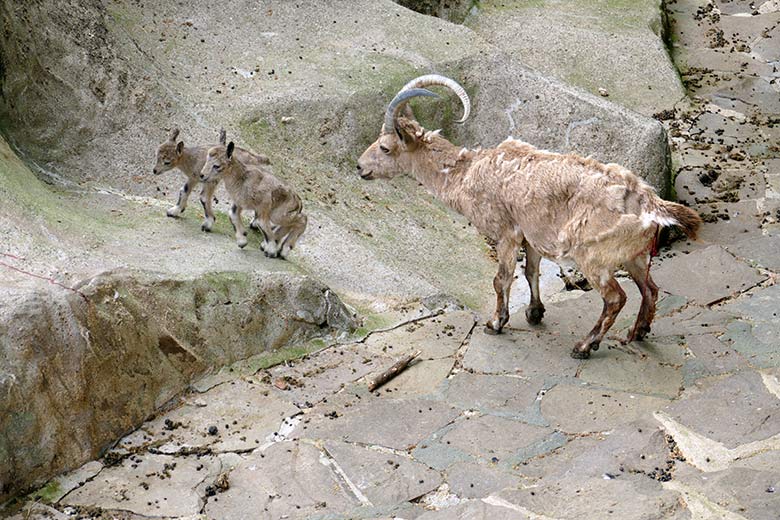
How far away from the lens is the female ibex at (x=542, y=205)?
821 cm

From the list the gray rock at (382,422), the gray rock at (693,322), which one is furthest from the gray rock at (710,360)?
the gray rock at (382,422)

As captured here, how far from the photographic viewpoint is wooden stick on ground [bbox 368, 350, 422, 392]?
809 cm

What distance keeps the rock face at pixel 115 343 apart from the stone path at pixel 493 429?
21 cm

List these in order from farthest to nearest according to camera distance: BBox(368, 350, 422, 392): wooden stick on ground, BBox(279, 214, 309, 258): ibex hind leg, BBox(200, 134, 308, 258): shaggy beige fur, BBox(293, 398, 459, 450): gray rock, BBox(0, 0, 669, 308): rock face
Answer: BBox(0, 0, 669, 308): rock face, BBox(279, 214, 309, 258): ibex hind leg, BBox(200, 134, 308, 258): shaggy beige fur, BBox(368, 350, 422, 392): wooden stick on ground, BBox(293, 398, 459, 450): gray rock

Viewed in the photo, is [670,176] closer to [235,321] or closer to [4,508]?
[235,321]

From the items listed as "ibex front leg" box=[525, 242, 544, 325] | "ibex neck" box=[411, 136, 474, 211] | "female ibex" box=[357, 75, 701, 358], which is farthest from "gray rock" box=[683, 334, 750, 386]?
"ibex neck" box=[411, 136, 474, 211]

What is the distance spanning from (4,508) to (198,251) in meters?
2.71

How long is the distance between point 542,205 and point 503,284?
2.79 feet

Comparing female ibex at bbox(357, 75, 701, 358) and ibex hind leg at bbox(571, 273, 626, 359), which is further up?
female ibex at bbox(357, 75, 701, 358)

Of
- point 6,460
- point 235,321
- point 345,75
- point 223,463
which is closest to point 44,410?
point 6,460

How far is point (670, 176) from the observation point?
11539 millimetres

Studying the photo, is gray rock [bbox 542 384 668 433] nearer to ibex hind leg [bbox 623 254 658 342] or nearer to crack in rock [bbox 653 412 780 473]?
crack in rock [bbox 653 412 780 473]

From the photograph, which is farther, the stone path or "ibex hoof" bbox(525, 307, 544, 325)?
"ibex hoof" bbox(525, 307, 544, 325)

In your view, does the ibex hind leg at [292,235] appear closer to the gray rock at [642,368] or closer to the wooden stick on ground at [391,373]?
the wooden stick on ground at [391,373]
